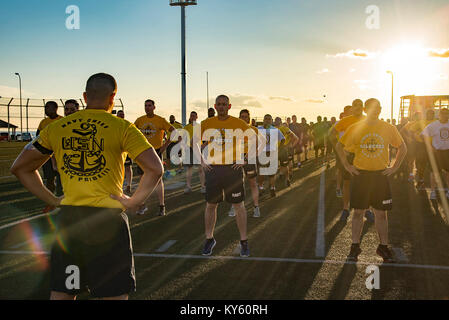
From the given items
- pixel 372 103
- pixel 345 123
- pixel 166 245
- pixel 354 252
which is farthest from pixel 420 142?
pixel 166 245

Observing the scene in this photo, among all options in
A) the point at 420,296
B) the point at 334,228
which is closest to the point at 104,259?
the point at 420,296

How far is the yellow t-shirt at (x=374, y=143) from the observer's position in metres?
5.26

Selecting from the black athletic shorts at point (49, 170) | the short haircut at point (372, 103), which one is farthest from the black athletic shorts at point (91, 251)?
the black athletic shorts at point (49, 170)

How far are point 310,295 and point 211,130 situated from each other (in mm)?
2511

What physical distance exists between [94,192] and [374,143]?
12.9 ft

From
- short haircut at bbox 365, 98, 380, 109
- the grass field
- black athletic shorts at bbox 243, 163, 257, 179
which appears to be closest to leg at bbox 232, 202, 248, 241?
the grass field

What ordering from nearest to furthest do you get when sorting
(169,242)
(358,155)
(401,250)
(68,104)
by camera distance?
(358,155), (401,250), (169,242), (68,104)

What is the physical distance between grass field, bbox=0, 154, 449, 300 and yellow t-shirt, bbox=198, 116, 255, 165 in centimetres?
131

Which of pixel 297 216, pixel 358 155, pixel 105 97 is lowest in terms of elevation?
pixel 297 216

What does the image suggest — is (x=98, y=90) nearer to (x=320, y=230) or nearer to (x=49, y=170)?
(x=320, y=230)

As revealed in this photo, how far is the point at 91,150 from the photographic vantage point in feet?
7.84
